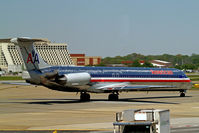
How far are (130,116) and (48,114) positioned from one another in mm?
18662

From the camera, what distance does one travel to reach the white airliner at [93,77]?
42.0 meters

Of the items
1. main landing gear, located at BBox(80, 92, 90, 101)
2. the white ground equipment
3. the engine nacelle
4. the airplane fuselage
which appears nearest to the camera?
the white ground equipment

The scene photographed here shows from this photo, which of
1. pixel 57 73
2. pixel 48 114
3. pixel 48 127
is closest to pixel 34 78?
pixel 57 73

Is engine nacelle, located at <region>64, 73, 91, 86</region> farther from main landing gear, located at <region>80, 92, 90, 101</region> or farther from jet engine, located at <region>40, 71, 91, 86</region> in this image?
main landing gear, located at <region>80, 92, 90, 101</region>

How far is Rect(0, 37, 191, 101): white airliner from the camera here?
42.0 metres

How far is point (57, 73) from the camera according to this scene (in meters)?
42.6

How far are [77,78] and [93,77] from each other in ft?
10.2

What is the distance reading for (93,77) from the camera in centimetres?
4694

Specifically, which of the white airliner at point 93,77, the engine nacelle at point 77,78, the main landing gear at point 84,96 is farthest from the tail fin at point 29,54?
the main landing gear at point 84,96

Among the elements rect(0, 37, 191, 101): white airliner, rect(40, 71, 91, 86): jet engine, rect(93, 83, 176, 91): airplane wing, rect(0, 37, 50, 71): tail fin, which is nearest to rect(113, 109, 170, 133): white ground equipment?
rect(0, 37, 191, 101): white airliner

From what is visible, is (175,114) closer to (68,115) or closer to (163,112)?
(68,115)

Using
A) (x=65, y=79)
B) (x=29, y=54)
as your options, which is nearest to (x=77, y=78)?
(x=65, y=79)

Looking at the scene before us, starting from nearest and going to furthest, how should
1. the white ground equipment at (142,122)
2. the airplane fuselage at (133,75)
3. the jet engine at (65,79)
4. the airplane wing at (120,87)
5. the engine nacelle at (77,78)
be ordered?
the white ground equipment at (142,122), the jet engine at (65,79), the engine nacelle at (77,78), the airplane fuselage at (133,75), the airplane wing at (120,87)

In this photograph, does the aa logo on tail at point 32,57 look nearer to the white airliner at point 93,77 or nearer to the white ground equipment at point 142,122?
the white airliner at point 93,77
